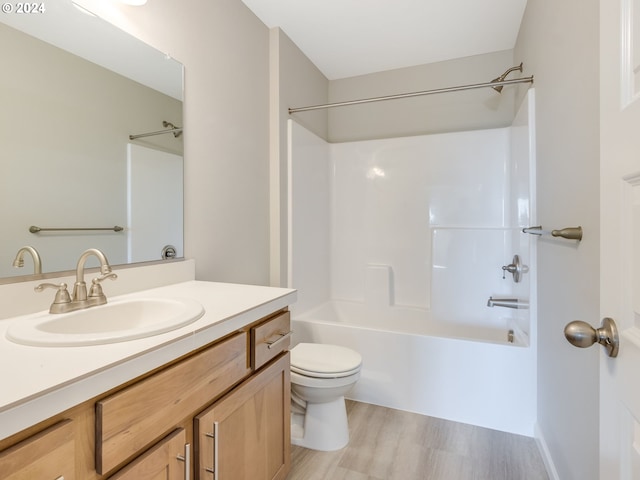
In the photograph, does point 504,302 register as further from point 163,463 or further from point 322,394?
point 163,463

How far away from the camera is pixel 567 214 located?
1301 millimetres

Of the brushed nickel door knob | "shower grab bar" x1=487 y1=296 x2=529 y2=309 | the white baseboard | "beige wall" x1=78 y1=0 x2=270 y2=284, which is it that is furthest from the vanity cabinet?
"shower grab bar" x1=487 y1=296 x2=529 y2=309

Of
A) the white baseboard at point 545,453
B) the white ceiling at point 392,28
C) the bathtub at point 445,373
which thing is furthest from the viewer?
the white ceiling at point 392,28

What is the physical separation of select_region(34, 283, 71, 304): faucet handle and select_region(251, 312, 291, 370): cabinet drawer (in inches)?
22.0

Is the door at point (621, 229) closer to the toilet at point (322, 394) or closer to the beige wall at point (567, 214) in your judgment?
the beige wall at point (567, 214)

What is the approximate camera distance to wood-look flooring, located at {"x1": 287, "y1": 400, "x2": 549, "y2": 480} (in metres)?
1.55

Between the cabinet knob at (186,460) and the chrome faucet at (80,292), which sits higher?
the chrome faucet at (80,292)

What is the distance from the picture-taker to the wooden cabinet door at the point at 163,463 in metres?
0.70

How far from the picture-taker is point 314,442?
1734 mm

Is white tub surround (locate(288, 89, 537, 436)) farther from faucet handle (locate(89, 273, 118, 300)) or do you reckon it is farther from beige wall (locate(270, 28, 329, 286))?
faucet handle (locate(89, 273, 118, 300))

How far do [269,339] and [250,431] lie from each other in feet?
A: 0.97

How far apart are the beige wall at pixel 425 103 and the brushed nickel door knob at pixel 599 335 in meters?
2.20

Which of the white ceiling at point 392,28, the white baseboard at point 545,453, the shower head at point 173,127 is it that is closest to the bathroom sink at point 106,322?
the shower head at point 173,127

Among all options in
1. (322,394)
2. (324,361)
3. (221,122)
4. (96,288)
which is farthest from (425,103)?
(96,288)
